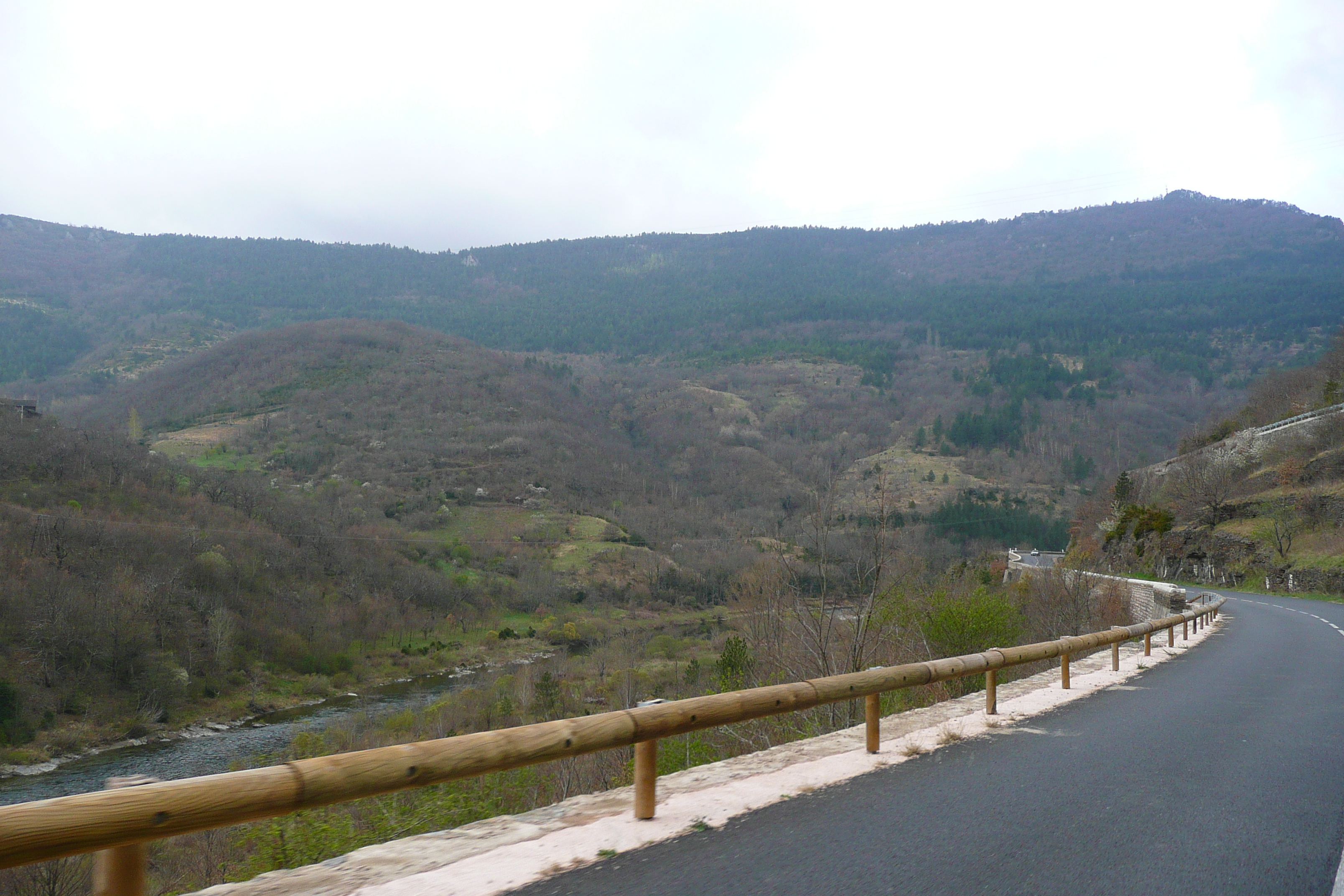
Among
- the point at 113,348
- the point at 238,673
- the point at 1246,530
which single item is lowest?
the point at 238,673

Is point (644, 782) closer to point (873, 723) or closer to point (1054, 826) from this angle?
point (1054, 826)

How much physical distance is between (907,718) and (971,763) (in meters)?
2.17

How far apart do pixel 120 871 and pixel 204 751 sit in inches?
1847

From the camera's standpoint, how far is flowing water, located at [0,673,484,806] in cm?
3394

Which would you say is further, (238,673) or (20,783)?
(238,673)

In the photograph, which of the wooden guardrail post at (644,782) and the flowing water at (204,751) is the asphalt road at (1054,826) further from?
the flowing water at (204,751)

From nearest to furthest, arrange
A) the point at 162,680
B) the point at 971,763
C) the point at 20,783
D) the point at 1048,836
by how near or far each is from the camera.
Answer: the point at 1048,836
the point at 971,763
the point at 20,783
the point at 162,680

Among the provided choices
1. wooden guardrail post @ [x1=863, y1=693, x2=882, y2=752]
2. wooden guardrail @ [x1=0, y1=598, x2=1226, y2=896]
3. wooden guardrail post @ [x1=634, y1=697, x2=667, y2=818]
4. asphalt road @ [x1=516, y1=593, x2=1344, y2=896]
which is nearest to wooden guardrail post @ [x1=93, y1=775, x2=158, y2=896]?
wooden guardrail @ [x1=0, y1=598, x2=1226, y2=896]

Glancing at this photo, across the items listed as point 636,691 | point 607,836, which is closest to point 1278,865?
point 607,836

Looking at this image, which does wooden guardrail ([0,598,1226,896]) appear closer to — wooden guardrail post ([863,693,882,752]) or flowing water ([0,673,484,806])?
wooden guardrail post ([863,693,882,752])

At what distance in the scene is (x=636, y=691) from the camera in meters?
46.9

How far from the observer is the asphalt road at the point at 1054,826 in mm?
3744

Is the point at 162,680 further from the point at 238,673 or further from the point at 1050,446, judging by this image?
the point at 1050,446

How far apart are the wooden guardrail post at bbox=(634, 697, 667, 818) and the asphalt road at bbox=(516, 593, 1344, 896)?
38 centimetres
